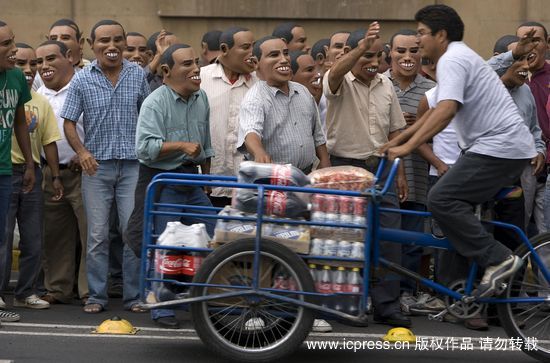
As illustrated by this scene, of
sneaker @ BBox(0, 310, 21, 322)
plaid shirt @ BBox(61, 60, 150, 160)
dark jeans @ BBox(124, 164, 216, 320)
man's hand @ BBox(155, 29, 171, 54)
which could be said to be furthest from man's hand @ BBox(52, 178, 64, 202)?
man's hand @ BBox(155, 29, 171, 54)

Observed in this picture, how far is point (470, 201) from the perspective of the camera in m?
7.48

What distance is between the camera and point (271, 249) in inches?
285

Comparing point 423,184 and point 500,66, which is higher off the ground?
point 500,66

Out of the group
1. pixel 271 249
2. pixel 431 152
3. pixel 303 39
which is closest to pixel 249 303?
pixel 271 249

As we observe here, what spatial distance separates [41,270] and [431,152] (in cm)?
358

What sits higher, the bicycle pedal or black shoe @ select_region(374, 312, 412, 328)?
the bicycle pedal

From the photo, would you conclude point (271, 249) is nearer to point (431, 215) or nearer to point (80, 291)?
point (431, 215)

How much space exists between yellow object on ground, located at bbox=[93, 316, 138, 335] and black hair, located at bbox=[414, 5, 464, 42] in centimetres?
295

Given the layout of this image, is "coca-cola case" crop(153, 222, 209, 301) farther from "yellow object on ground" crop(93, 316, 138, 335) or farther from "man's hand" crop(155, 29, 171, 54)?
"man's hand" crop(155, 29, 171, 54)

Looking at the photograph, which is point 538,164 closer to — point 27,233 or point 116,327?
point 116,327

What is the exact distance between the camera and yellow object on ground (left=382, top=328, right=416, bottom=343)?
26.9 feet

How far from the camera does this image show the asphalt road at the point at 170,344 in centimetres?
769

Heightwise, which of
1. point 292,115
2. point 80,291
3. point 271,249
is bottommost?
point 80,291

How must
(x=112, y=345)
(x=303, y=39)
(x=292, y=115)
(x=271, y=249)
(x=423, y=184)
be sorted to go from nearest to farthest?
(x=271, y=249) → (x=112, y=345) → (x=292, y=115) → (x=423, y=184) → (x=303, y=39)
